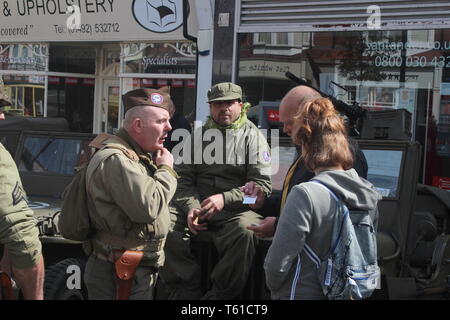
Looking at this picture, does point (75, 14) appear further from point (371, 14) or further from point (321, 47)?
point (371, 14)

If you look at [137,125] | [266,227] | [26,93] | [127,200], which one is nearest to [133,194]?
[127,200]

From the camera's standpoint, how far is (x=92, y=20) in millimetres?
8773

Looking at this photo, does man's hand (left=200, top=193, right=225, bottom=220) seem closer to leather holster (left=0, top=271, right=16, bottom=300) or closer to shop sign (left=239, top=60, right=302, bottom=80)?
leather holster (left=0, top=271, right=16, bottom=300)

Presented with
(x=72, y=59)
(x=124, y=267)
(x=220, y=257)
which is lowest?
(x=220, y=257)

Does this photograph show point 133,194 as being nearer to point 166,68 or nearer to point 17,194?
point 17,194

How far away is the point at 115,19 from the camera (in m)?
8.55

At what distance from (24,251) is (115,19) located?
6299 millimetres

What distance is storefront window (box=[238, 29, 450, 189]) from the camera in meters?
6.55

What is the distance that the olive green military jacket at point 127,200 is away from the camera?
279cm

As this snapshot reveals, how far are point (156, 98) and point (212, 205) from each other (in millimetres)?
911

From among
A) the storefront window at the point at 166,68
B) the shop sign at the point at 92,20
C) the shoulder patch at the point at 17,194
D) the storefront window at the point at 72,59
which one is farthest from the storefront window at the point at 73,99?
the shoulder patch at the point at 17,194

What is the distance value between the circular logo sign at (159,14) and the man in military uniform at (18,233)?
5442 millimetres

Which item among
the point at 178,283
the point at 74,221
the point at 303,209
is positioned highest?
the point at 303,209
